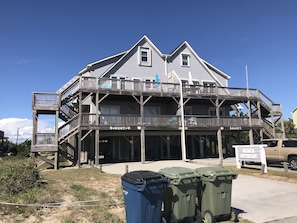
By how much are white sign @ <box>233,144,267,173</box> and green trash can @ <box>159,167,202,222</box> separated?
9294mm

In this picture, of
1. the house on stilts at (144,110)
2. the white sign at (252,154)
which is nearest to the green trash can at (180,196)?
the white sign at (252,154)

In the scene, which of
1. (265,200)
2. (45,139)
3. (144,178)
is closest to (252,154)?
(265,200)

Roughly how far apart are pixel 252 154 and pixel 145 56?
15.5 metres

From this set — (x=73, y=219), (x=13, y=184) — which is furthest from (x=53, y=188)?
(x=73, y=219)

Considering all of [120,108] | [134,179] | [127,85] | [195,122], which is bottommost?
[134,179]

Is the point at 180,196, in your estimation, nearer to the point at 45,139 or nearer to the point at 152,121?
the point at 45,139

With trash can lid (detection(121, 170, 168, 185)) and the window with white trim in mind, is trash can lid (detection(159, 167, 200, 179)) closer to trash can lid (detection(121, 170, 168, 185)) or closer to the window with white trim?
trash can lid (detection(121, 170, 168, 185))

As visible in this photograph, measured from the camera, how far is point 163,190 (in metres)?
5.20

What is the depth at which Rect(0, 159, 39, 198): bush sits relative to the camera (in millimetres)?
7695

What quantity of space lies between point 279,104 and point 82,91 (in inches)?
796

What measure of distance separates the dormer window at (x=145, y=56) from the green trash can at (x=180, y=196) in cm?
2076

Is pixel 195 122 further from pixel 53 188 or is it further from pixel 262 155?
pixel 53 188

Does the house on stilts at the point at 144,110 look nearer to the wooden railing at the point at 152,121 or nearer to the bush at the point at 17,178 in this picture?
the wooden railing at the point at 152,121

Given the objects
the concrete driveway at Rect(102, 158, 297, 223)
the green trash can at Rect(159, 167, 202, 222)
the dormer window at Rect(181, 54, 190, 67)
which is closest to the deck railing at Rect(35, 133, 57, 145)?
the concrete driveway at Rect(102, 158, 297, 223)
